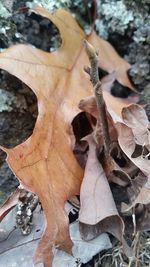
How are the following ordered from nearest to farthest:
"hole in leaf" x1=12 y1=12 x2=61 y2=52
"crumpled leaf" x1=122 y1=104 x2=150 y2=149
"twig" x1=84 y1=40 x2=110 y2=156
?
"twig" x1=84 y1=40 x2=110 y2=156 → "crumpled leaf" x1=122 y1=104 x2=150 y2=149 → "hole in leaf" x1=12 y1=12 x2=61 y2=52

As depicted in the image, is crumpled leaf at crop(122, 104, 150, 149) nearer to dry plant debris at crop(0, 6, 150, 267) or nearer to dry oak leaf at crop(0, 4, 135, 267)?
dry plant debris at crop(0, 6, 150, 267)

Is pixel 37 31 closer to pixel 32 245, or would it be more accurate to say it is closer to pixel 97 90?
pixel 97 90

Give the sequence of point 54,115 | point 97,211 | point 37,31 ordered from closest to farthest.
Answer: point 97,211 → point 54,115 → point 37,31

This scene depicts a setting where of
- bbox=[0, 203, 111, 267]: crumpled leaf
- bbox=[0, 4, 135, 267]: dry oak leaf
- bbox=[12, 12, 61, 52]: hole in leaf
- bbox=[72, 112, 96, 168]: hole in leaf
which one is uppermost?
bbox=[12, 12, 61, 52]: hole in leaf

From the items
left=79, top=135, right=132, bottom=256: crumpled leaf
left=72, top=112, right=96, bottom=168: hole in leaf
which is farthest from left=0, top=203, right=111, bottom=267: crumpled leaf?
left=72, top=112, right=96, bottom=168: hole in leaf

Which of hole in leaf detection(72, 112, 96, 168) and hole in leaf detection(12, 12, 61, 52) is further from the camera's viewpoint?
Answer: hole in leaf detection(12, 12, 61, 52)

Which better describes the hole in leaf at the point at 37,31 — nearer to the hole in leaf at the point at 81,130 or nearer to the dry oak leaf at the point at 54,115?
the dry oak leaf at the point at 54,115

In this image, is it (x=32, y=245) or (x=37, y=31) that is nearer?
(x=32, y=245)

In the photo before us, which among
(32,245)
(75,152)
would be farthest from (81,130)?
(32,245)

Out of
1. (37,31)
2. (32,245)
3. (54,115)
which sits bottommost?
(32,245)
